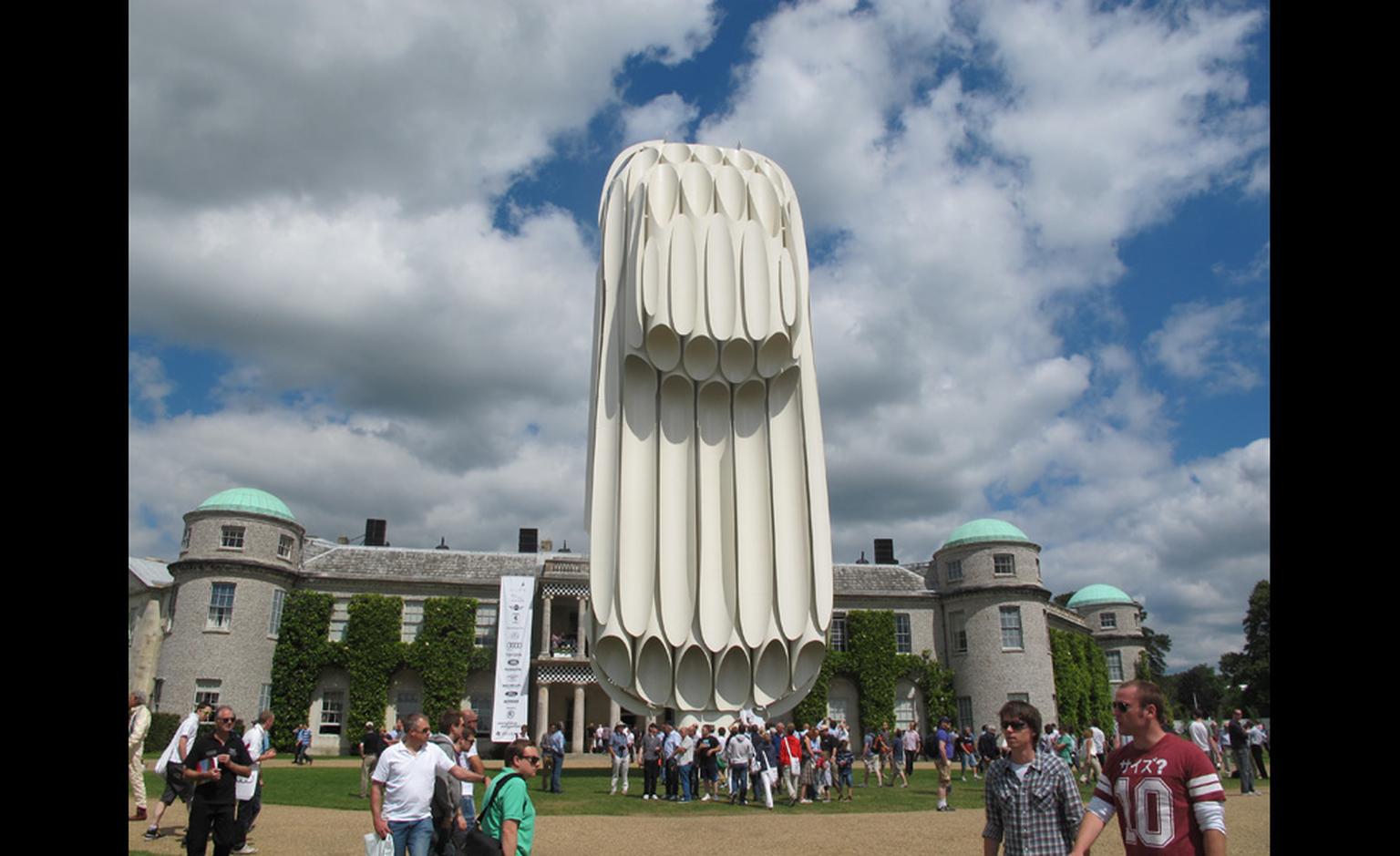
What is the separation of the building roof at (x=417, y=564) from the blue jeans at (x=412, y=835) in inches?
1484

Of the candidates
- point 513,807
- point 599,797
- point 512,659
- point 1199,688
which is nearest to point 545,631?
point 512,659

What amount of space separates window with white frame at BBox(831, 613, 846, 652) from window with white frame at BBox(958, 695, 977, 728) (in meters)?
6.24

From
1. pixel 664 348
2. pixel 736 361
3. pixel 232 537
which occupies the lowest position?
pixel 232 537

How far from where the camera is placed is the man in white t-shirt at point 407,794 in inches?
312

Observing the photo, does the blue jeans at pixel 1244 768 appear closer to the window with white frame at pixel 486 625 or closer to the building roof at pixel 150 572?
the window with white frame at pixel 486 625

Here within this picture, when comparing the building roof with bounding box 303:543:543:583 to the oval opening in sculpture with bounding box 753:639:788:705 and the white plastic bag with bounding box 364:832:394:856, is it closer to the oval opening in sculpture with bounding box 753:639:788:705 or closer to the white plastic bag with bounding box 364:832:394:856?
the oval opening in sculpture with bounding box 753:639:788:705

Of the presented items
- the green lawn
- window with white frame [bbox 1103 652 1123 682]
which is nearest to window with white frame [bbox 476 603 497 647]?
the green lawn

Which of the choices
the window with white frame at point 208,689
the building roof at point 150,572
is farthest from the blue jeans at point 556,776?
the building roof at point 150,572

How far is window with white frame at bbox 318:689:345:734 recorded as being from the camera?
4144 cm

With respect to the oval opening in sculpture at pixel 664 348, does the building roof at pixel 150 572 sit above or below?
below

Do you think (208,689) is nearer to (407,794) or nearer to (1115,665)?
(407,794)

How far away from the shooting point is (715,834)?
1440 cm

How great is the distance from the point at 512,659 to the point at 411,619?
15.6 meters

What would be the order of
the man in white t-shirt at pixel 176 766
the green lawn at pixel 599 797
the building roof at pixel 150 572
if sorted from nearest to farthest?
the man in white t-shirt at pixel 176 766 < the green lawn at pixel 599 797 < the building roof at pixel 150 572
